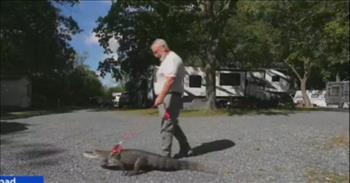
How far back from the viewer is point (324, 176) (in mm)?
7461

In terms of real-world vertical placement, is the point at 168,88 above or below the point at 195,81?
below

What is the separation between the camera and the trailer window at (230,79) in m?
38.5

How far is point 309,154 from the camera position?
934 cm

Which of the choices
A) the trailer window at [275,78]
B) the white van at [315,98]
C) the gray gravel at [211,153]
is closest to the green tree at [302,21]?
the gray gravel at [211,153]

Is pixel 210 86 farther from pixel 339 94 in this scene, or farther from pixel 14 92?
pixel 14 92

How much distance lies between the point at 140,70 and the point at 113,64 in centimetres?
372

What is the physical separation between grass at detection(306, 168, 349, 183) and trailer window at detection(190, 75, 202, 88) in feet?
97.1

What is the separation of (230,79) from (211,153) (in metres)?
29.9

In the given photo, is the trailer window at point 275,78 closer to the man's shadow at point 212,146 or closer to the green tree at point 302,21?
the green tree at point 302,21

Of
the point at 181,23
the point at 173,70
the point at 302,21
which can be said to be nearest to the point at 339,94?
the point at 181,23

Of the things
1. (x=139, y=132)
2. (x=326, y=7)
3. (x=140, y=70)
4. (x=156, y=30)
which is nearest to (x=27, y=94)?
(x=140, y=70)

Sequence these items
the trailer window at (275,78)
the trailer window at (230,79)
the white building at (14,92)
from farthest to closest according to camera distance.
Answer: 1. the trailer window at (275,78)
2. the white building at (14,92)
3. the trailer window at (230,79)

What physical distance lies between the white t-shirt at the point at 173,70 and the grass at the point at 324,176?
7.01 ft

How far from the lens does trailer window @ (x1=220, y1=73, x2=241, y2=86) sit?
1515 inches
